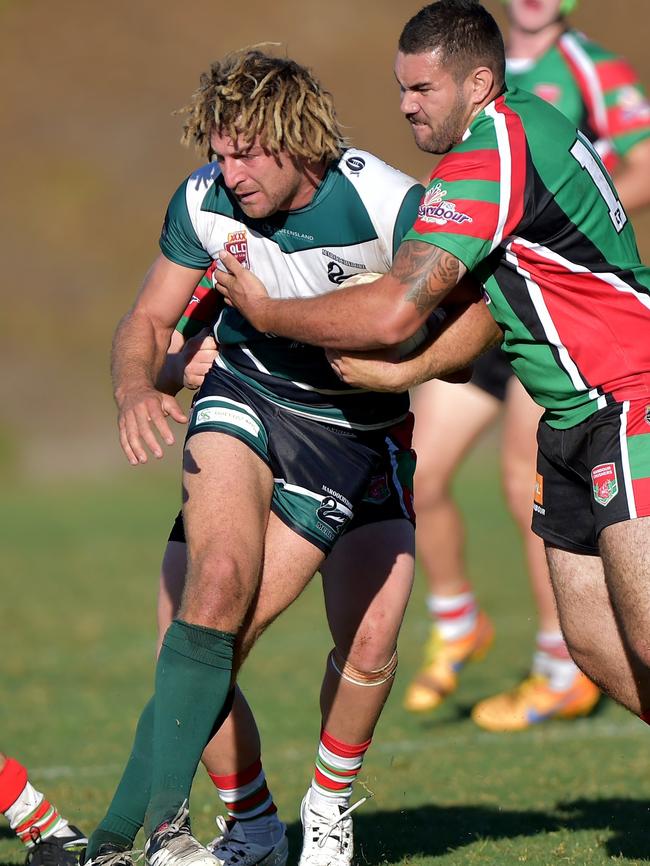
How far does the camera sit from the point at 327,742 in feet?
16.3

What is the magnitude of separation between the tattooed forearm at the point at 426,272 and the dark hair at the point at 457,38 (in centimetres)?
65

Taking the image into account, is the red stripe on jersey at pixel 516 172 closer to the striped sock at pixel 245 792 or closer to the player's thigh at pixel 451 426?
the striped sock at pixel 245 792

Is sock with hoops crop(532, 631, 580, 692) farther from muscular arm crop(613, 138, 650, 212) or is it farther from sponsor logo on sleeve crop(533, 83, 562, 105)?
sponsor logo on sleeve crop(533, 83, 562, 105)

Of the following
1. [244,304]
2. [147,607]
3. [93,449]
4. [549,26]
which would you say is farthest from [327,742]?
[93,449]

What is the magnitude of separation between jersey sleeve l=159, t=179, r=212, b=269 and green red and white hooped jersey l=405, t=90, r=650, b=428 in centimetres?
93

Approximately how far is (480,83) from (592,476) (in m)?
1.33

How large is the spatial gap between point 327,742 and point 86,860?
1058 mm

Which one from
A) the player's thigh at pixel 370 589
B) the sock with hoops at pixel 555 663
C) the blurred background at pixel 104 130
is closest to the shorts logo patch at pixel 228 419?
the player's thigh at pixel 370 589

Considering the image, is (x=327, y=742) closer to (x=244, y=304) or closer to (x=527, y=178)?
(x=244, y=304)

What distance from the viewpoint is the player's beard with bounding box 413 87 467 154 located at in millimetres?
4379

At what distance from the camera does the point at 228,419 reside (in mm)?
4676

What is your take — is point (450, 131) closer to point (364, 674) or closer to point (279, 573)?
point (279, 573)

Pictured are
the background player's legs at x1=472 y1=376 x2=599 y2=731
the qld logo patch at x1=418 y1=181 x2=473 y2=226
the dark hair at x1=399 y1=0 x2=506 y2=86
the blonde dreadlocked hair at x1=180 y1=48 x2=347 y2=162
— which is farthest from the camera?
the background player's legs at x1=472 y1=376 x2=599 y2=731

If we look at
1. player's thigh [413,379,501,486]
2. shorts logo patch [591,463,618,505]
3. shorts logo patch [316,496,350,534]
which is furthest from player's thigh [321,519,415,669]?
player's thigh [413,379,501,486]
